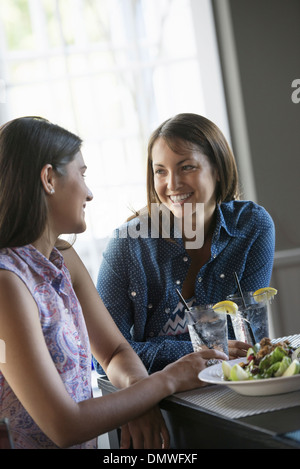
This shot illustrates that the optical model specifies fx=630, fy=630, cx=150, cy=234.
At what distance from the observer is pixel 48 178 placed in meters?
1.45

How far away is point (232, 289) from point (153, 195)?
1.56 ft

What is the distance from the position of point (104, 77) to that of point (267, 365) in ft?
8.40

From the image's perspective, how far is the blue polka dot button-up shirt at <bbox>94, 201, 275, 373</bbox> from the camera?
1.92m

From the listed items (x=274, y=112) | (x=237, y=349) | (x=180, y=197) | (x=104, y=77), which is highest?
(x=104, y=77)

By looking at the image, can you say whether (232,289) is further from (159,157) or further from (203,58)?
(203,58)

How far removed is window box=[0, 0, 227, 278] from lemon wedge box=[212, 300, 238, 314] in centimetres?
197

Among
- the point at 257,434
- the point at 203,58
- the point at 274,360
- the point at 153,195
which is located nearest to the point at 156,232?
the point at 153,195

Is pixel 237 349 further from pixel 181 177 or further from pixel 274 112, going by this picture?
pixel 274 112

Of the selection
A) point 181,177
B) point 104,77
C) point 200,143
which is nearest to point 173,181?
point 181,177

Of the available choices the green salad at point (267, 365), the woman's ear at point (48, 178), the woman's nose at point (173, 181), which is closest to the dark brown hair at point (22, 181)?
the woman's ear at point (48, 178)

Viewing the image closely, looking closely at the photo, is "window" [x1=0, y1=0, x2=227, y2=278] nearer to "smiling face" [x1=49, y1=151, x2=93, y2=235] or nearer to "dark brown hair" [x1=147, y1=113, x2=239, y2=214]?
"dark brown hair" [x1=147, y1=113, x2=239, y2=214]

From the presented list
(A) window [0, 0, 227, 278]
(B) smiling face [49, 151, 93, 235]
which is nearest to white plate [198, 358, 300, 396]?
(B) smiling face [49, 151, 93, 235]

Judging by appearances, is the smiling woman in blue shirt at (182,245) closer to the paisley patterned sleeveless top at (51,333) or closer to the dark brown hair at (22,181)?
the paisley patterned sleeveless top at (51,333)
